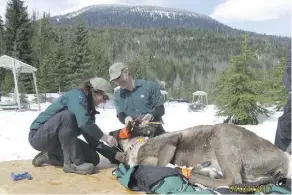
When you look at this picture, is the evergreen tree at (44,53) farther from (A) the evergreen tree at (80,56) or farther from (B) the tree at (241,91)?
(B) the tree at (241,91)

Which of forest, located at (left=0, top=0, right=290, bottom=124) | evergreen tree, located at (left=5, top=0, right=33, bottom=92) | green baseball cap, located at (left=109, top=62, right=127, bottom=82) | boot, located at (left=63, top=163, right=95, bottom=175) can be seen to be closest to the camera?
boot, located at (left=63, top=163, right=95, bottom=175)

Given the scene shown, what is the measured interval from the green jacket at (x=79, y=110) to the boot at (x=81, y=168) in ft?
1.36

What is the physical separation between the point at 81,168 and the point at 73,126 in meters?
0.58

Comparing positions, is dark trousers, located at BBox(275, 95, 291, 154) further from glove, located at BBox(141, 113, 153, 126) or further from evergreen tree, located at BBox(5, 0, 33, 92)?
evergreen tree, located at BBox(5, 0, 33, 92)

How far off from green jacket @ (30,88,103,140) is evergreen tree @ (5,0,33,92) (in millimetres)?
43079

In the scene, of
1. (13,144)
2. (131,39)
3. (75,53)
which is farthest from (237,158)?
(131,39)

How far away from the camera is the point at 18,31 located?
153ft

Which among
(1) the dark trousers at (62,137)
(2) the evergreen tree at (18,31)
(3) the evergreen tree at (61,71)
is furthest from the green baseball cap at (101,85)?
(2) the evergreen tree at (18,31)

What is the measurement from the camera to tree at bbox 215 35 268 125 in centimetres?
2167

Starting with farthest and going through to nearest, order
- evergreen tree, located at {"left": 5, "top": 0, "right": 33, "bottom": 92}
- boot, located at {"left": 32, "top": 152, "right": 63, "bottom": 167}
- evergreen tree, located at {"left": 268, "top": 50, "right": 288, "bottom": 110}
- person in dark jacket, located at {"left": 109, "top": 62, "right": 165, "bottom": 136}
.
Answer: evergreen tree, located at {"left": 5, "top": 0, "right": 33, "bottom": 92}, evergreen tree, located at {"left": 268, "top": 50, "right": 288, "bottom": 110}, person in dark jacket, located at {"left": 109, "top": 62, "right": 165, "bottom": 136}, boot, located at {"left": 32, "top": 152, "right": 63, "bottom": 167}

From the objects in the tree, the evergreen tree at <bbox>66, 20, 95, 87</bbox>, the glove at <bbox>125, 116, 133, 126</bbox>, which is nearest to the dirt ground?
the glove at <bbox>125, 116, 133, 126</bbox>

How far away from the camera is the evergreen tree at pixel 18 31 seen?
46625 millimetres

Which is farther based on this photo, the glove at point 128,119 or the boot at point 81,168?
the glove at point 128,119

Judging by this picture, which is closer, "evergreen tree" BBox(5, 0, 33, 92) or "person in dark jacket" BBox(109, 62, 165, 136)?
"person in dark jacket" BBox(109, 62, 165, 136)
